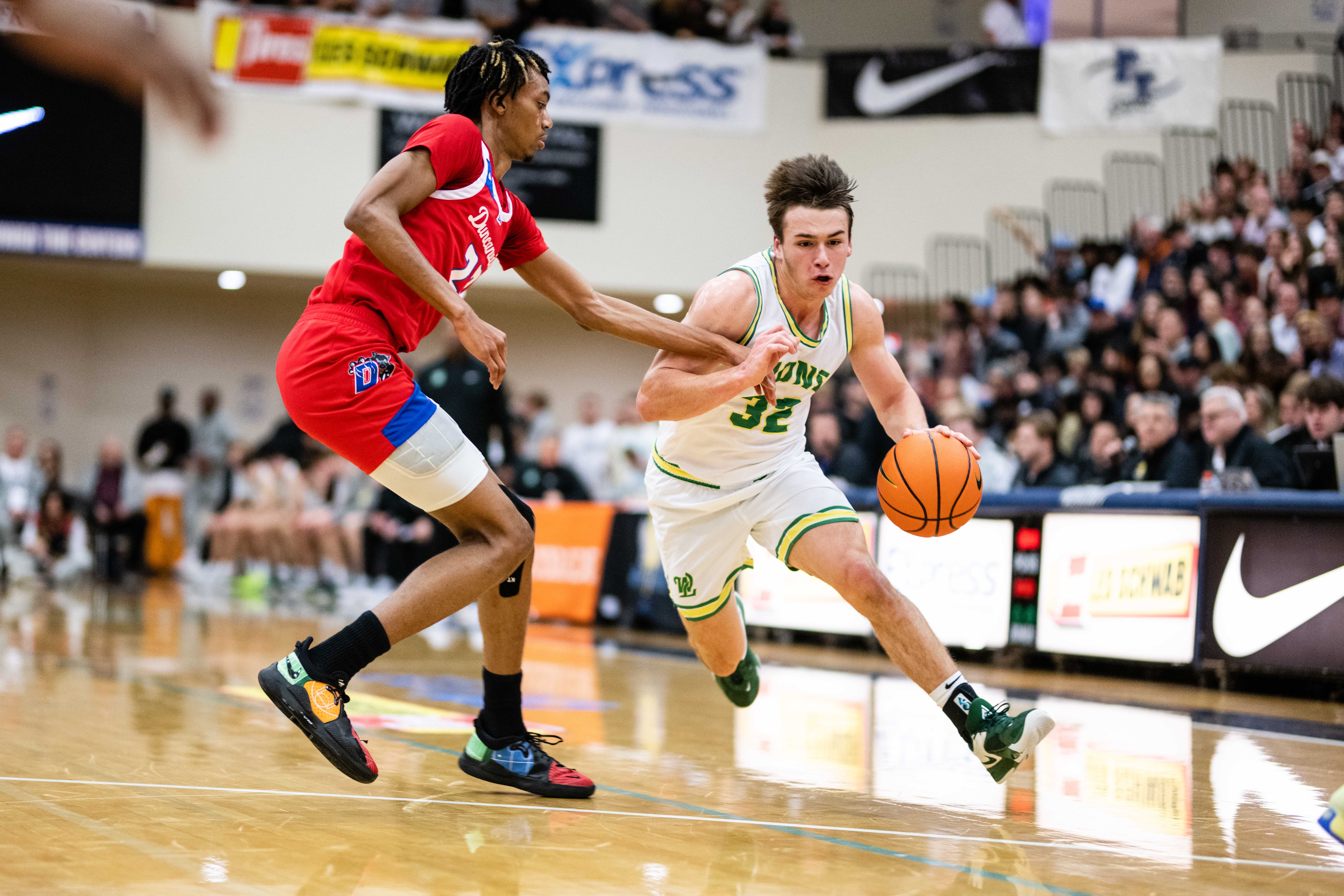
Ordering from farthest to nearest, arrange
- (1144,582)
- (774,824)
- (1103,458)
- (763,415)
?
1. (1103,458)
2. (1144,582)
3. (763,415)
4. (774,824)

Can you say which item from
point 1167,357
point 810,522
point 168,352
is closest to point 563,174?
point 168,352

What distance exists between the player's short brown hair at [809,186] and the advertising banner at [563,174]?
1430 centimetres

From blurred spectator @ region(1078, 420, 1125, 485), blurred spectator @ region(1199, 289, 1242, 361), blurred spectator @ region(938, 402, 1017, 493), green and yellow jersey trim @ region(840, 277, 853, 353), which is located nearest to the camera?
green and yellow jersey trim @ region(840, 277, 853, 353)

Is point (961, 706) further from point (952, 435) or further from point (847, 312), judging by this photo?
point (847, 312)

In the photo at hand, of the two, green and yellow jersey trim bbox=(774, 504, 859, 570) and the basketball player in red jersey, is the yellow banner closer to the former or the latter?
green and yellow jersey trim bbox=(774, 504, 859, 570)

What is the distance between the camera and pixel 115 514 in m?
19.2

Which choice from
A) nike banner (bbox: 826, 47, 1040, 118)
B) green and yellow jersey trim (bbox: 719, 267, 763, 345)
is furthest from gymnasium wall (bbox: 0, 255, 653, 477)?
green and yellow jersey trim (bbox: 719, 267, 763, 345)

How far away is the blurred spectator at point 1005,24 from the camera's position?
1991cm

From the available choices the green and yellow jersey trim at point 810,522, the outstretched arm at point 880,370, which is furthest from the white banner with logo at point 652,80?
the green and yellow jersey trim at point 810,522

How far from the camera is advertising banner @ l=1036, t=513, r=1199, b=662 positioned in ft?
26.6

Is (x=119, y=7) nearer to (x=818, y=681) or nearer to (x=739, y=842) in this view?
(x=818, y=681)

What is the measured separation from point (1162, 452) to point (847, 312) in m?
5.37

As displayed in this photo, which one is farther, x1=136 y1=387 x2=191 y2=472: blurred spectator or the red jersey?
x1=136 y1=387 x2=191 y2=472: blurred spectator

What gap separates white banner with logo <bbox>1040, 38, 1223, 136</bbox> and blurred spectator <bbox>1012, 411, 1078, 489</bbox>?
9145 millimetres
